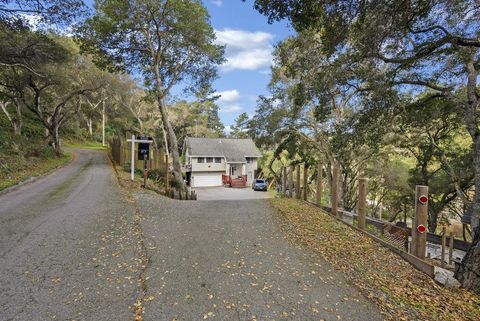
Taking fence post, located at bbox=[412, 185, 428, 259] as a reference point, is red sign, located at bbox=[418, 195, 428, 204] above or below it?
above

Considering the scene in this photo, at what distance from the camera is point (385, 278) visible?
433cm

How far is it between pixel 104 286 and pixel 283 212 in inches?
231

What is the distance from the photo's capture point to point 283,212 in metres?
8.59

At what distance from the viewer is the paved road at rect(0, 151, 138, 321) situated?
10.5 feet

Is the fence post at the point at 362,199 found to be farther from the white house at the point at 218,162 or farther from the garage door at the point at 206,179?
the garage door at the point at 206,179

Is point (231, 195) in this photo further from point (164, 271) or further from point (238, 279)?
point (238, 279)

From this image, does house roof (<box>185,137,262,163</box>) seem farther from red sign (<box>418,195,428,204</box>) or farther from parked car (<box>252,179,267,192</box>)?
red sign (<box>418,195,428,204</box>)

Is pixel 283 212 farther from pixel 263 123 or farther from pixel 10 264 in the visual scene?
pixel 263 123

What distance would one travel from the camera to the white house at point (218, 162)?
115 ft

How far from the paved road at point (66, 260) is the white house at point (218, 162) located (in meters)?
26.4

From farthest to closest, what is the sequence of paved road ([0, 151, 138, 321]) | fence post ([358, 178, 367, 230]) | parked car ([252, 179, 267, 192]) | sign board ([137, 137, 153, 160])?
parked car ([252, 179, 267, 192]) < sign board ([137, 137, 153, 160]) < fence post ([358, 178, 367, 230]) < paved road ([0, 151, 138, 321])

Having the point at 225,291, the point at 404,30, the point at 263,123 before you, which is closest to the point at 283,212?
the point at 225,291

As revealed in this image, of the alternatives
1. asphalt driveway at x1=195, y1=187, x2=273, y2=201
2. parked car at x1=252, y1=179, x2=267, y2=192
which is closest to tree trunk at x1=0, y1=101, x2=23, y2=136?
asphalt driveway at x1=195, y1=187, x2=273, y2=201

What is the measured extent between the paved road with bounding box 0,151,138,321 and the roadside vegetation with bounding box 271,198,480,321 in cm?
311
